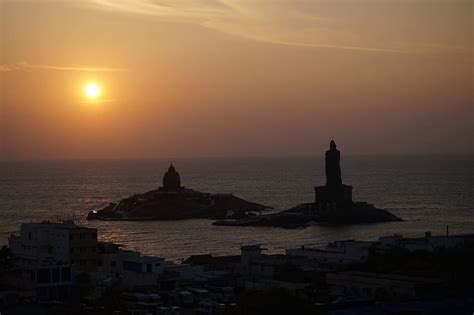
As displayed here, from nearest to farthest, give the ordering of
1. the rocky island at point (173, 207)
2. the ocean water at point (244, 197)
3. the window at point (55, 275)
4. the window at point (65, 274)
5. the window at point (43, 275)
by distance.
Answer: the window at point (43, 275) < the window at point (55, 275) < the window at point (65, 274) < the ocean water at point (244, 197) < the rocky island at point (173, 207)

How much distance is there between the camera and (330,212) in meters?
51.6

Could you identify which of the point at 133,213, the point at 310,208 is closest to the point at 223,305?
the point at 310,208

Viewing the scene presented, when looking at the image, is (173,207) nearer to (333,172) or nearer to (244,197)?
(333,172)

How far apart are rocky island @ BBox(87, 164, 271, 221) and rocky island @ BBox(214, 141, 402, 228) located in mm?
3441

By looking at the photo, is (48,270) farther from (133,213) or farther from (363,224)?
(133,213)

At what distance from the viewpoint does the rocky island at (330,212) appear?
164 feet

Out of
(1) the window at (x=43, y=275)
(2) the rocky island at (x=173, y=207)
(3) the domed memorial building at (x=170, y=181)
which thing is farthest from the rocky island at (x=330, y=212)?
(1) the window at (x=43, y=275)

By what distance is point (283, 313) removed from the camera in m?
15.2

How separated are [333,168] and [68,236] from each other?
32497 millimetres

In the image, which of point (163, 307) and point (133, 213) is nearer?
point (163, 307)

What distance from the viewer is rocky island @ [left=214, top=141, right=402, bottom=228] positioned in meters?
49.8

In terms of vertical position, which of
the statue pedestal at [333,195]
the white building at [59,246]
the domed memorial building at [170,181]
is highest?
the domed memorial building at [170,181]

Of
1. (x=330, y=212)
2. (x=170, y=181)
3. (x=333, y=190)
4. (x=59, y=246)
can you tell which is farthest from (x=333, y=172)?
(x=59, y=246)

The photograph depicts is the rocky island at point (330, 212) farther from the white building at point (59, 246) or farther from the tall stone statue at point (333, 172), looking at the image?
the white building at point (59, 246)
